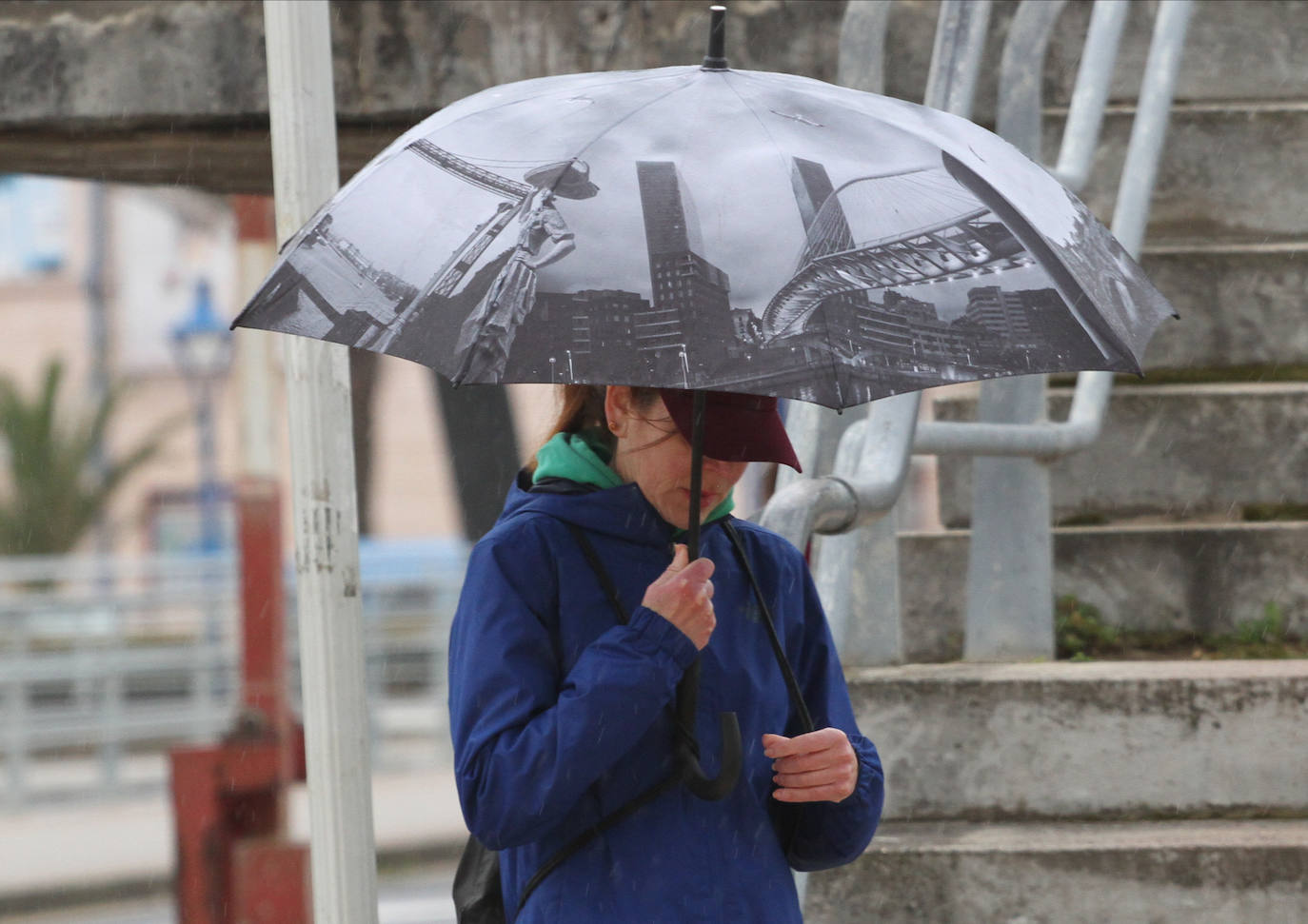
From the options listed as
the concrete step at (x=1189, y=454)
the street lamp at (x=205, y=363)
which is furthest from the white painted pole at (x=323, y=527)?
the street lamp at (x=205, y=363)

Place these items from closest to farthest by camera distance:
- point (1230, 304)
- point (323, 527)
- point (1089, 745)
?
point (323, 527), point (1089, 745), point (1230, 304)

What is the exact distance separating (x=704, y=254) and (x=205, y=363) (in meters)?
15.3

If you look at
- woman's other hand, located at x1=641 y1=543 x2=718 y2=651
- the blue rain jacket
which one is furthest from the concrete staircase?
woman's other hand, located at x1=641 y1=543 x2=718 y2=651

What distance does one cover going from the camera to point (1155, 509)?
4.06 metres

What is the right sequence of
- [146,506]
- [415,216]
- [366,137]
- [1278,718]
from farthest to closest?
1. [146,506]
2. [366,137]
3. [1278,718]
4. [415,216]

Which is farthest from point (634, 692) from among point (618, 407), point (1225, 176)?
point (1225, 176)

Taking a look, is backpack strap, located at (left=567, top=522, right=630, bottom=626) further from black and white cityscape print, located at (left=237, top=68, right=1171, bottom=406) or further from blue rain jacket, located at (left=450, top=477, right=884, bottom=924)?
black and white cityscape print, located at (left=237, top=68, right=1171, bottom=406)

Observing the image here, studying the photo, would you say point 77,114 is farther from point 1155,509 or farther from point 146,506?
point 146,506

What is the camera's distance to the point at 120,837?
12250 mm

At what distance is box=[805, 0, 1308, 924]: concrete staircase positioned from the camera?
3.01 metres

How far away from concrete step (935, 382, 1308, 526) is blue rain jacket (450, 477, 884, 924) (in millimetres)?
2060

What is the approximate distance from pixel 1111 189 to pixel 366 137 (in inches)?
78.7

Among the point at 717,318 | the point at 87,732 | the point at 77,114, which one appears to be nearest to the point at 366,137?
the point at 77,114

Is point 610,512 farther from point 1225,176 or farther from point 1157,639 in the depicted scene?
point 1225,176
